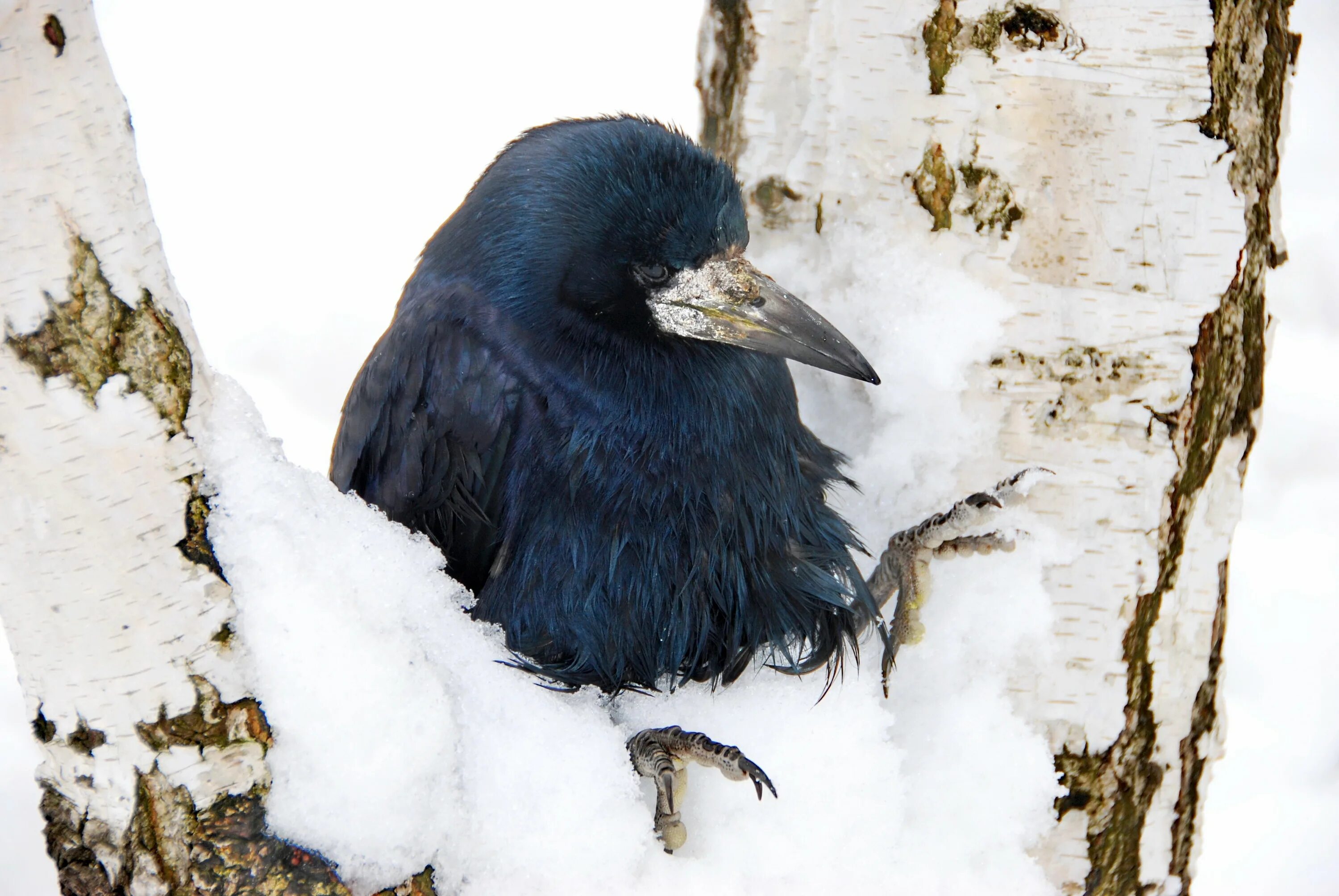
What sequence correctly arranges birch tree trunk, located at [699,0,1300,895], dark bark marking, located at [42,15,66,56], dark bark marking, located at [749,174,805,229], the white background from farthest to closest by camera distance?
the white background < dark bark marking, located at [749,174,805,229] < birch tree trunk, located at [699,0,1300,895] < dark bark marking, located at [42,15,66,56]

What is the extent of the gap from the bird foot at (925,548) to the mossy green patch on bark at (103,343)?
114 centimetres

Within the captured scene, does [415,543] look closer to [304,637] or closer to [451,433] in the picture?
[451,433]

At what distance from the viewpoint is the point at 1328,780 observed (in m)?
2.80

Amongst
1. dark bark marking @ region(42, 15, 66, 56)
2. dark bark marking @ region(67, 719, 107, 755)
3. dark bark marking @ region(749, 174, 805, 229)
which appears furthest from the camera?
dark bark marking @ region(749, 174, 805, 229)

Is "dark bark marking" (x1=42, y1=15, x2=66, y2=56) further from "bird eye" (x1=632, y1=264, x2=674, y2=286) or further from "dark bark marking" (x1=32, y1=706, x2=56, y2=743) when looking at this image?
"bird eye" (x1=632, y1=264, x2=674, y2=286)

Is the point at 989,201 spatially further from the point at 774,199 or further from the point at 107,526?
the point at 107,526

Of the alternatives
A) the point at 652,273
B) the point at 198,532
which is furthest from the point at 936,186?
the point at 198,532

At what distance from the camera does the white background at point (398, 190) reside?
3273 millimetres

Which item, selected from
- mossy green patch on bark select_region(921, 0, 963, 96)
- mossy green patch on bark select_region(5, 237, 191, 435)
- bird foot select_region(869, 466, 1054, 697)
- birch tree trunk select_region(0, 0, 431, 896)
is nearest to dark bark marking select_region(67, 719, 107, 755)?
birch tree trunk select_region(0, 0, 431, 896)

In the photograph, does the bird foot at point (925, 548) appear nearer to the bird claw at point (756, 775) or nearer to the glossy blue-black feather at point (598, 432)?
the glossy blue-black feather at point (598, 432)

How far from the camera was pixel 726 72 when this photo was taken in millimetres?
1767

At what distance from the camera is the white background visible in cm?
327

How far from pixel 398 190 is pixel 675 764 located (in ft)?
9.75

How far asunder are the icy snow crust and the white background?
174cm
